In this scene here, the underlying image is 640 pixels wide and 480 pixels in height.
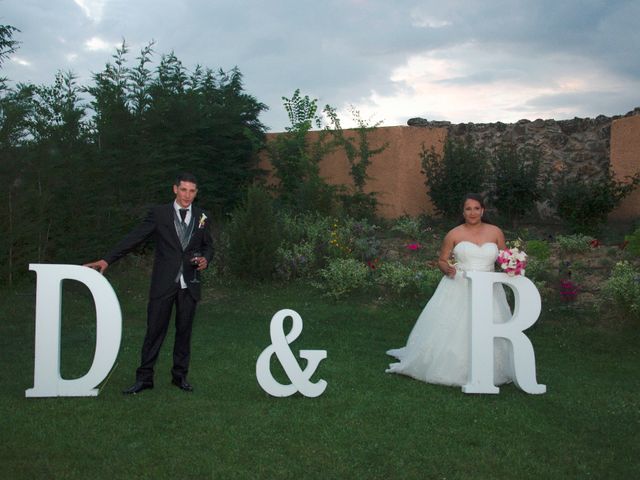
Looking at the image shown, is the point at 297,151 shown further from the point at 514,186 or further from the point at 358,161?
the point at 514,186

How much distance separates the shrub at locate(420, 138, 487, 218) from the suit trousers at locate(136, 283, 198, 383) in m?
8.99

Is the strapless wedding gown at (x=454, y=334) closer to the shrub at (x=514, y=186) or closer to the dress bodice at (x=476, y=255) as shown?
the dress bodice at (x=476, y=255)

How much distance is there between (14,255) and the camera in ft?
37.3

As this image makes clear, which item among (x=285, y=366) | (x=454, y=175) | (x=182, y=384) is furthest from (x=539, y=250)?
(x=182, y=384)

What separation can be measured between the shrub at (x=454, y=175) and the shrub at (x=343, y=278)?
3578 millimetres

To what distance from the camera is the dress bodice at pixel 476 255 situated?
6.90 meters

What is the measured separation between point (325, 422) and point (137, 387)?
1757 mm

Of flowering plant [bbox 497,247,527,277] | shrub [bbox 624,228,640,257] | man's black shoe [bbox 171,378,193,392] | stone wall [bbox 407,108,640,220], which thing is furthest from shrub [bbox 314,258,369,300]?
stone wall [bbox 407,108,640,220]

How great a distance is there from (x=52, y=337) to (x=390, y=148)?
36.8 ft

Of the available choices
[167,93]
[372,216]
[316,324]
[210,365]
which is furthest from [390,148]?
[210,365]

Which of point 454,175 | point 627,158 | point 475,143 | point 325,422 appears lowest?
point 325,422

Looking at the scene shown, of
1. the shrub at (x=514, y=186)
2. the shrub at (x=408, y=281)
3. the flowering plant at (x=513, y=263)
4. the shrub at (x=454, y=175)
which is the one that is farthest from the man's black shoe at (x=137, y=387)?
the shrub at (x=514, y=186)

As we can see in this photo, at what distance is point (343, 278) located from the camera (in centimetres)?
1123

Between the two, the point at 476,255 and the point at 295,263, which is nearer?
the point at 476,255
